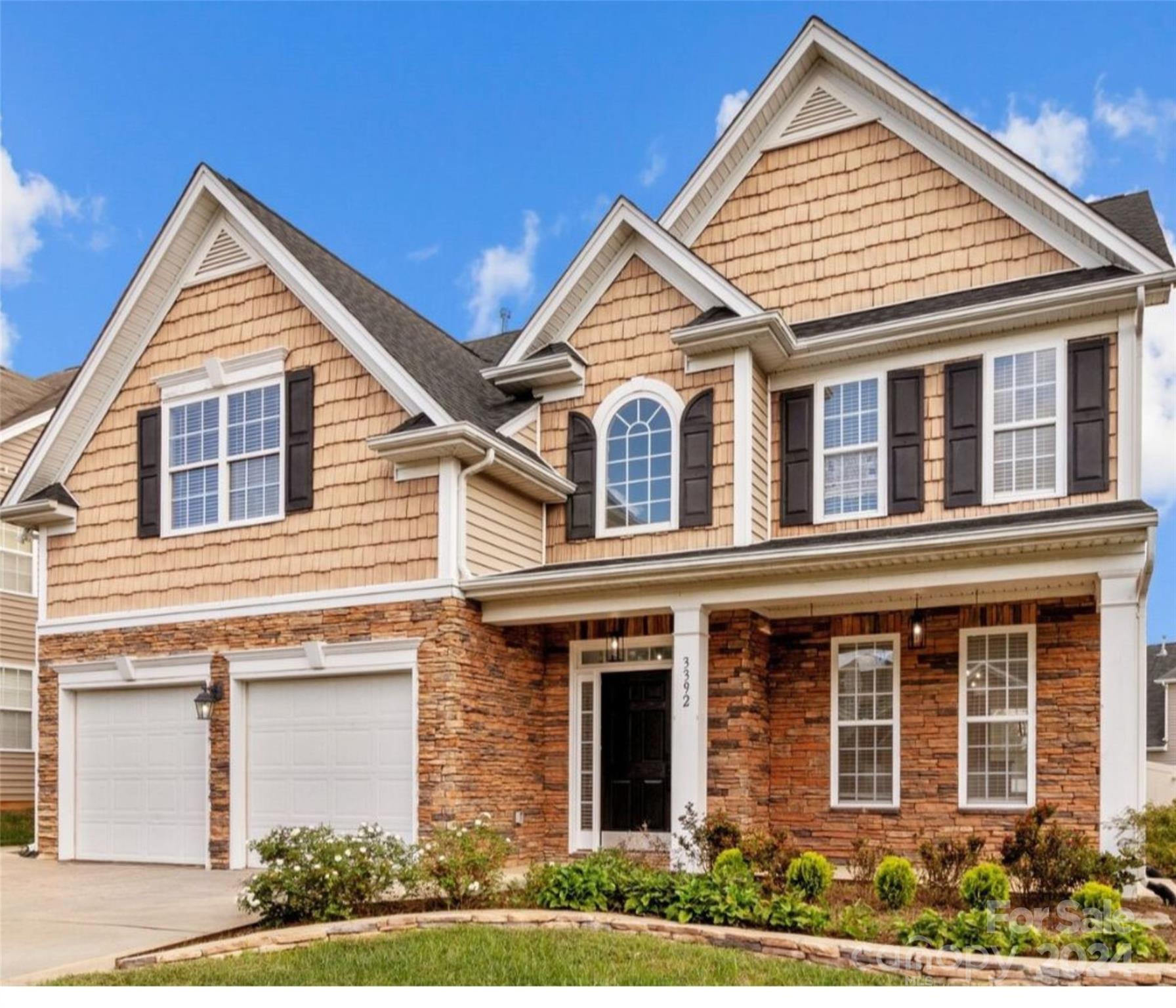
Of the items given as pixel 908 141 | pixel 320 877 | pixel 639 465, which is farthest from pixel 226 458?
pixel 908 141

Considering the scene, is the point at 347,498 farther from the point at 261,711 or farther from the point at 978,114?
the point at 978,114

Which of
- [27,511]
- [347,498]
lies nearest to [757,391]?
[347,498]

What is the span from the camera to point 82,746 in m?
15.4

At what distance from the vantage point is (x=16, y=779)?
2181 centimetres

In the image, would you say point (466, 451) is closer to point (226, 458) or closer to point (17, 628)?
point (226, 458)

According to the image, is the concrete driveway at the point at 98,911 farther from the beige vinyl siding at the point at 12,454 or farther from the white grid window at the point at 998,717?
the beige vinyl siding at the point at 12,454

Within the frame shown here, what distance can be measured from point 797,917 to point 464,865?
2790mm

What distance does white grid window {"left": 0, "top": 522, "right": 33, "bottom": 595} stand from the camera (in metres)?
22.0

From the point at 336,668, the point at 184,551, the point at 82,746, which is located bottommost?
the point at 82,746

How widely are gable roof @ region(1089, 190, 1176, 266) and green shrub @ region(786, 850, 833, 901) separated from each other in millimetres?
6989

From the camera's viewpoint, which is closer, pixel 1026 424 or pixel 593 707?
pixel 1026 424

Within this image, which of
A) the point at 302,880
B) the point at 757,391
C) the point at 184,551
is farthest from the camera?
the point at 184,551

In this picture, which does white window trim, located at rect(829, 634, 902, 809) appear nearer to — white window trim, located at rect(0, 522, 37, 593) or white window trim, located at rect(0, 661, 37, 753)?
white window trim, located at rect(0, 661, 37, 753)
